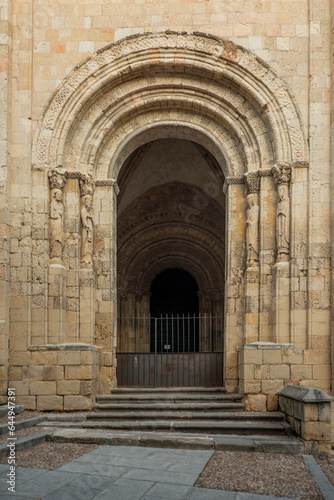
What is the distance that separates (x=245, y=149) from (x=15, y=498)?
7233mm

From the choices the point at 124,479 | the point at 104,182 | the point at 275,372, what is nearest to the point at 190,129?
the point at 104,182

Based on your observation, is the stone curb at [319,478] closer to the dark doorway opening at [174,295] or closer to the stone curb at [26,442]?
the stone curb at [26,442]

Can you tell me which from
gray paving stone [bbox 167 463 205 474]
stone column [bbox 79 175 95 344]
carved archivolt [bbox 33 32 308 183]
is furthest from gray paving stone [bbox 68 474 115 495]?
carved archivolt [bbox 33 32 308 183]

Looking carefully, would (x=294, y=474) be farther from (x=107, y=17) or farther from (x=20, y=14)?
(x=20, y=14)

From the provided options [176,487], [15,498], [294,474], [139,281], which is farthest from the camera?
[139,281]

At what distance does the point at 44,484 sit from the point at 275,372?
16.6 feet

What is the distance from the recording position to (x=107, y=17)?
988 cm

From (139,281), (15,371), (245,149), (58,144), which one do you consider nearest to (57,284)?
(15,371)

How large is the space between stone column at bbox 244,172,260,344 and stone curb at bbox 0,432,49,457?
3.97 metres

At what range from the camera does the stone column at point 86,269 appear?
31.3ft

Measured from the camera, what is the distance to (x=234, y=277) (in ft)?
32.0

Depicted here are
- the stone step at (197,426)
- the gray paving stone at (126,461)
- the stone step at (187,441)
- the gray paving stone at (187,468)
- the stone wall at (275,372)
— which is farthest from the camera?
the stone wall at (275,372)

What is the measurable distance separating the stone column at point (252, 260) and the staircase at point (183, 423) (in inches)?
49.2

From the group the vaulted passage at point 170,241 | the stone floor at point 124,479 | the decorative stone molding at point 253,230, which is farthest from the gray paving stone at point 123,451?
the vaulted passage at point 170,241
